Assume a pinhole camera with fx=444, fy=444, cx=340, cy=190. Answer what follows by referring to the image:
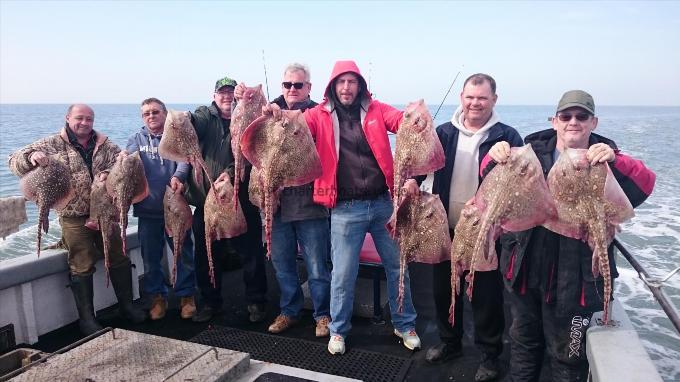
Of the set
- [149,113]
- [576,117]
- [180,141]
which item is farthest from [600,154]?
[149,113]

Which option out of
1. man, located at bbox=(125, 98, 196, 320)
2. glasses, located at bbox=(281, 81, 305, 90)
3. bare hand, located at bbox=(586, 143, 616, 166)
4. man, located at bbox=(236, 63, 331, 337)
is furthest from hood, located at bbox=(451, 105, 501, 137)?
man, located at bbox=(125, 98, 196, 320)

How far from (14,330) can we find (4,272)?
651 mm

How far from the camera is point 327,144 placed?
13.6 feet

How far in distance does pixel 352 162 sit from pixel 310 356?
6.61 ft

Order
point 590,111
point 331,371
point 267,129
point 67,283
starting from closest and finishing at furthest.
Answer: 1. point 590,111
2. point 267,129
3. point 331,371
4. point 67,283

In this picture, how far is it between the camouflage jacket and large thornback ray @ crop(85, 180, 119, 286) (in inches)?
6.3

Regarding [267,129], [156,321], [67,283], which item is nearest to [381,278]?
[267,129]

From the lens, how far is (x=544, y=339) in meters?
3.52

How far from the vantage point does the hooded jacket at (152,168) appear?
5.11 metres

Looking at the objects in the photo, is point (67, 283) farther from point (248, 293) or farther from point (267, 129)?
point (267, 129)

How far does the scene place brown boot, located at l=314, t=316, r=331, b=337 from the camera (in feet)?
15.9

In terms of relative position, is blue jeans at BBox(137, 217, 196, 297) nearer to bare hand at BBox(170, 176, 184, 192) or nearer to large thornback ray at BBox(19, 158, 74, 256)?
bare hand at BBox(170, 176, 184, 192)

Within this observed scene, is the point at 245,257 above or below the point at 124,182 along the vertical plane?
below

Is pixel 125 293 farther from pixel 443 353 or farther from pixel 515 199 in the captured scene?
pixel 515 199
